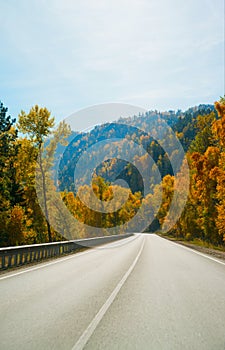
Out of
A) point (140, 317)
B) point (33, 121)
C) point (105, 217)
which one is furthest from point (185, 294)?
point (105, 217)

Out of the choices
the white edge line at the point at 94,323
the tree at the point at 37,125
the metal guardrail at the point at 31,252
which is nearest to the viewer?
the white edge line at the point at 94,323

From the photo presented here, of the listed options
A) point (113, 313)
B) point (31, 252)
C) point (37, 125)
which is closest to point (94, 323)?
point (113, 313)

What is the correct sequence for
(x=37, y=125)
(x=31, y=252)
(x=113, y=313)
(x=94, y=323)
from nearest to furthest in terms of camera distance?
(x=94, y=323) → (x=113, y=313) → (x=31, y=252) → (x=37, y=125)

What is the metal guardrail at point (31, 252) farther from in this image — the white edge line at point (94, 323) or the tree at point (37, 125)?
the tree at point (37, 125)

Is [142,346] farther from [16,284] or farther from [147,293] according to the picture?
[16,284]

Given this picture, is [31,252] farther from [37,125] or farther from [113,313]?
[37,125]

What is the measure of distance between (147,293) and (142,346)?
4.18 meters

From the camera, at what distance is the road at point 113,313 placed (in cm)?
501

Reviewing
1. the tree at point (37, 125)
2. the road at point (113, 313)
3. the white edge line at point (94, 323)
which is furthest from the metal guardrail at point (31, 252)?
the tree at point (37, 125)

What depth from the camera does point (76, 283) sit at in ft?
34.9

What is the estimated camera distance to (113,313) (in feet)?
22.2

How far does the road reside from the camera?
5.01 meters

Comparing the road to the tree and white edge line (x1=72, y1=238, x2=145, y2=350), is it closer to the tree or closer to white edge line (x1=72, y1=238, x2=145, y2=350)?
white edge line (x1=72, y1=238, x2=145, y2=350)

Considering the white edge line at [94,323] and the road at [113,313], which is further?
the road at [113,313]
